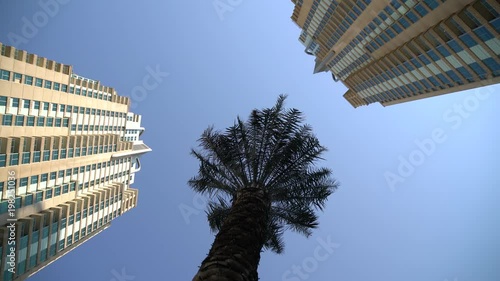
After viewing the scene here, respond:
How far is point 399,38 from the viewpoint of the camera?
128 feet

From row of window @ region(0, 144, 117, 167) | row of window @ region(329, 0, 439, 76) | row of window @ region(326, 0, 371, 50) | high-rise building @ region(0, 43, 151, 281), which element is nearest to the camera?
row of window @ region(329, 0, 439, 76)

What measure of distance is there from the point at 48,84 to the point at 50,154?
876 cm

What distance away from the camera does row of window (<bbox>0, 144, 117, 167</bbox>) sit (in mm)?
34844

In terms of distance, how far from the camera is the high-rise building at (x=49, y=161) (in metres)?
34.6

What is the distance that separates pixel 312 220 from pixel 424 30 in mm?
26448

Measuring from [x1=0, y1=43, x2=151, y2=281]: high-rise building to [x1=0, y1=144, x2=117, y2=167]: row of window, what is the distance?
107 mm

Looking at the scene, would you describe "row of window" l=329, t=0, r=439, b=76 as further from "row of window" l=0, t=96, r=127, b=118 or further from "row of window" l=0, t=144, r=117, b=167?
"row of window" l=0, t=144, r=117, b=167

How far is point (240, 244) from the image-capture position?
9445mm

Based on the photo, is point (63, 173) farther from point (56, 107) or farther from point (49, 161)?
point (56, 107)

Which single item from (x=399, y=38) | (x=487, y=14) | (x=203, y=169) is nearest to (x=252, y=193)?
(x=203, y=169)

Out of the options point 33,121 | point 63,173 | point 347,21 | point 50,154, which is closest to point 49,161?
point 50,154

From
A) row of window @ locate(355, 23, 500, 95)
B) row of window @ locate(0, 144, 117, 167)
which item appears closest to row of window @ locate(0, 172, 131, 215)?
row of window @ locate(0, 144, 117, 167)

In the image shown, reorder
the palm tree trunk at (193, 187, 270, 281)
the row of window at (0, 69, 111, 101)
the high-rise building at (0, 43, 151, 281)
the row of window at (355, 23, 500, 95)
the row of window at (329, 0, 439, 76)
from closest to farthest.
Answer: the palm tree trunk at (193, 187, 270, 281)
the row of window at (355, 23, 500, 95)
the row of window at (329, 0, 439, 76)
the high-rise building at (0, 43, 151, 281)
the row of window at (0, 69, 111, 101)

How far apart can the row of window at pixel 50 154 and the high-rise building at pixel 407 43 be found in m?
40.4
